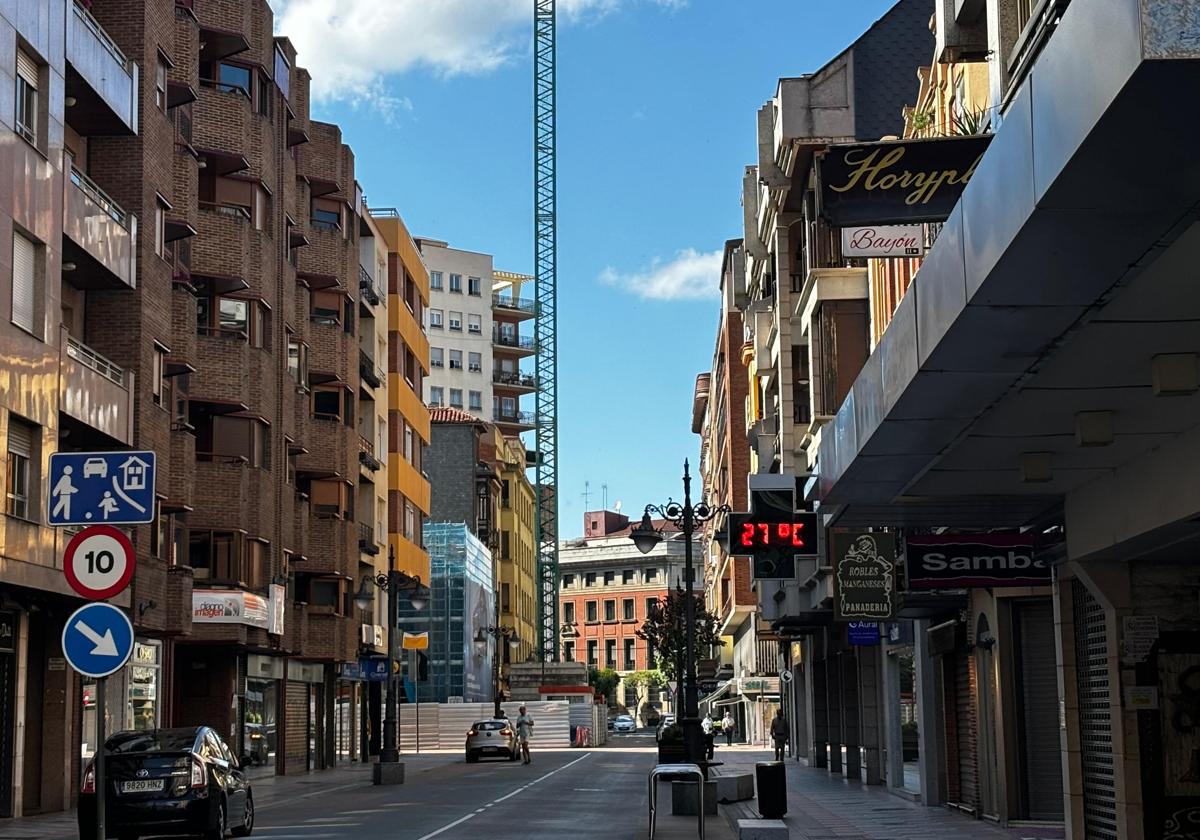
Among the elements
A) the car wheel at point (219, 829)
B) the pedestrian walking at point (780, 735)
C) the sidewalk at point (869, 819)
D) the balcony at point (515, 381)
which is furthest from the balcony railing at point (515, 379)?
the car wheel at point (219, 829)

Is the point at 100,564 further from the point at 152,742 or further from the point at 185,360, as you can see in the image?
the point at 185,360

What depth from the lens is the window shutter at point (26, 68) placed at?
95.6ft

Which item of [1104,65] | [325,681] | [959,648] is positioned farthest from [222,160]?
[1104,65]

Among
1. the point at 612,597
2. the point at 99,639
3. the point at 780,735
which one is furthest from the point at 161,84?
the point at 612,597

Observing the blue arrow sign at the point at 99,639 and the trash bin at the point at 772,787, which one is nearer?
the blue arrow sign at the point at 99,639

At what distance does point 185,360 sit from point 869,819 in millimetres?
18912

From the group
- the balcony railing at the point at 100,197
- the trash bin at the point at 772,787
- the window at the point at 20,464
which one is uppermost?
the balcony railing at the point at 100,197

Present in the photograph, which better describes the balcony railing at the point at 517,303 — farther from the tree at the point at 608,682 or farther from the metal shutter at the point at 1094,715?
the metal shutter at the point at 1094,715

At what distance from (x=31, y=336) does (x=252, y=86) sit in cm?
1883

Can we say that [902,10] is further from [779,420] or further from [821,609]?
[821,609]

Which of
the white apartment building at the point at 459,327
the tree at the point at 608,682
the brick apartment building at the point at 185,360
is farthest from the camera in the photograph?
the tree at the point at 608,682

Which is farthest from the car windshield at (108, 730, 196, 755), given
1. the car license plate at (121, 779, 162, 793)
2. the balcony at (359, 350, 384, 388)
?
the balcony at (359, 350, 384, 388)

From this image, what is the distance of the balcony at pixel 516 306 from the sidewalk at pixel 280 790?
73.5 meters

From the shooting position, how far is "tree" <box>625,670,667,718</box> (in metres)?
154
